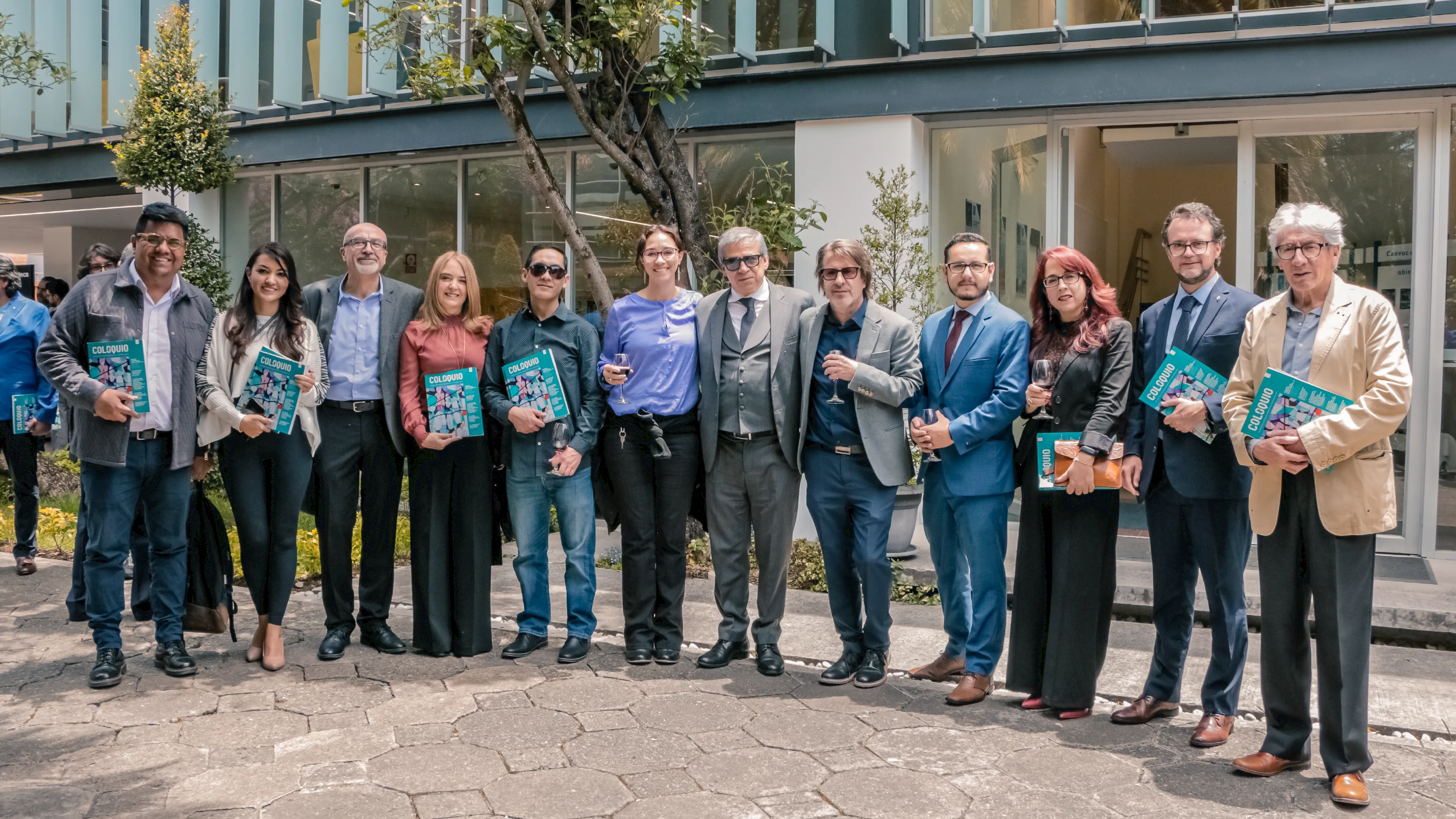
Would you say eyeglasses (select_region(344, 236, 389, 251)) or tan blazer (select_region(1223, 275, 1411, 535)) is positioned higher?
eyeglasses (select_region(344, 236, 389, 251))

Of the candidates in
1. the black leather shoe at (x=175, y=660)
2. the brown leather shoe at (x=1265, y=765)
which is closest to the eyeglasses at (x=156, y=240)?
the black leather shoe at (x=175, y=660)

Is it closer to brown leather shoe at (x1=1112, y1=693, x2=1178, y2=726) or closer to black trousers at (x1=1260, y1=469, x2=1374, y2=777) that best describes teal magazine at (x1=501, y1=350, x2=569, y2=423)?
brown leather shoe at (x1=1112, y1=693, x2=1178, y2=726)

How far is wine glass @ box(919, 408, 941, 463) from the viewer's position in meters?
5.09

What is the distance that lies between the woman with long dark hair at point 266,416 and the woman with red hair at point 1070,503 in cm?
324

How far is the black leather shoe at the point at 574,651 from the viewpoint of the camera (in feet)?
18.4

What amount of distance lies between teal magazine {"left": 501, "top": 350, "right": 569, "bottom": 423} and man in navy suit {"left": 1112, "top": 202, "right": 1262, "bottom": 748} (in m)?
2.48

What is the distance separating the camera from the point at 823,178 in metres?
8.73

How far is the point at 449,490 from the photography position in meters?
5.75

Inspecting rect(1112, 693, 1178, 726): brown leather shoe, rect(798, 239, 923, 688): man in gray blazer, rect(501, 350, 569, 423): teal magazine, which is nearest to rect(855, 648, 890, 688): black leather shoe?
rect(798, 239, 923, 688): man in gray blazer

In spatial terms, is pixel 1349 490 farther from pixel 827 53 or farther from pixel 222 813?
pixel 827 53

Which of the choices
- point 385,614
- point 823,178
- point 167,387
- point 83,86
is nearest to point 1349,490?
point 385,614

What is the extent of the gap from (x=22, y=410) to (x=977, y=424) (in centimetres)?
593

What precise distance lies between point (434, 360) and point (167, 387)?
1.18m

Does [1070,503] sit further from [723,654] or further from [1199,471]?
[723,654]
